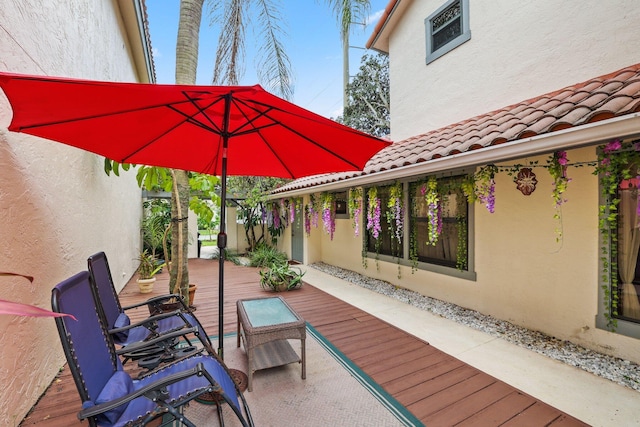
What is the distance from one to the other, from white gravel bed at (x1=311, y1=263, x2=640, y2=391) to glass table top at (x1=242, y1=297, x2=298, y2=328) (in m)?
2.96

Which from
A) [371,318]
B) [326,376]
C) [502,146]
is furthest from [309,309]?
[502,146]

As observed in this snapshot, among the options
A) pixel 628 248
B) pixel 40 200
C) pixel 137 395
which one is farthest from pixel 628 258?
pixel 40 200

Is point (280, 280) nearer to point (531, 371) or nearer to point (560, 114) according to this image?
point (531, 371)

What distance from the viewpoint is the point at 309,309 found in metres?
5.49

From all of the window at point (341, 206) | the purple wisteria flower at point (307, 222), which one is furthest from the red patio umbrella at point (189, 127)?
the purple wisteria flower at point (307, 222)

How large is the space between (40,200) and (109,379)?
6.11 feet

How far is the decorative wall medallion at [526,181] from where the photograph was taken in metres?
4.01

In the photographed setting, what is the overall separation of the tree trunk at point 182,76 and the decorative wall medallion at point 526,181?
16.7 ft

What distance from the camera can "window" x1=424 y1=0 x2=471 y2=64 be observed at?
5793 mm

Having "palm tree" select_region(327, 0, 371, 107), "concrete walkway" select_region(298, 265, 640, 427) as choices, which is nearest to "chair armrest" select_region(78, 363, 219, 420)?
"concrete walkway" select_region(298, 265, 640, 427)

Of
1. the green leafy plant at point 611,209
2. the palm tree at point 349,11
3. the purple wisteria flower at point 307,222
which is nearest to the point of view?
the green leafy plant at point 611,209

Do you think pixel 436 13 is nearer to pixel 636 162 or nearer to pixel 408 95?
pixel 408 95

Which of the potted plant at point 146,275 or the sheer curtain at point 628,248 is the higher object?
the sheer curtain at point 628,248

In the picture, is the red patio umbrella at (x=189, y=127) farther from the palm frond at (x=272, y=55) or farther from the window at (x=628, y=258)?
the window at (x=628, y=258)
